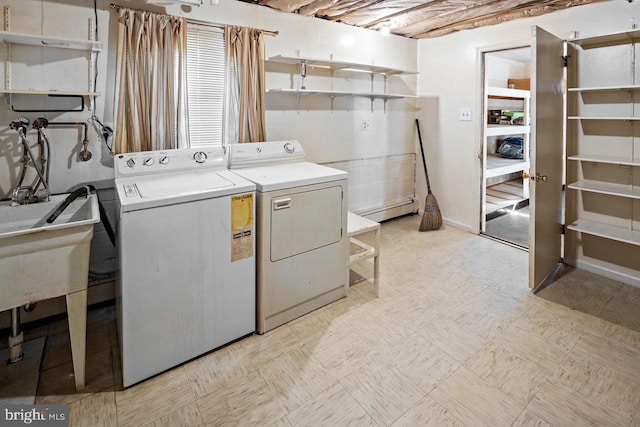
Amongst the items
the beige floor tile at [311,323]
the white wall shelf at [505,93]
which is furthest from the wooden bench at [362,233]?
the white wall shelf at [505,93]

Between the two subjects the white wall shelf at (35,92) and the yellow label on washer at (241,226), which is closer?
the white wall shelf at (35,92)

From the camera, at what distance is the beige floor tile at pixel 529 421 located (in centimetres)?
161

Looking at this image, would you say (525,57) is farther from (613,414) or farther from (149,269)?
(149,269)

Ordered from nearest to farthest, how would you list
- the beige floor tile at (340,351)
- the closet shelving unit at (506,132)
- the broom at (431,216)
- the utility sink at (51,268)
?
the utility sink at (51,268) → the beige floor tile at (340,351) → the broom at (431,216) → the closet shelving unit at (506,132)

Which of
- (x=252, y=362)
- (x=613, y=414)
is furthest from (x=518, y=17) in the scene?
(x=252, y=362)

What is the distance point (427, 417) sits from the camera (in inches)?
65.4

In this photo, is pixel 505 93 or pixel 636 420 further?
pixel 505 93

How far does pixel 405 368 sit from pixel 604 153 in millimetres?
2508

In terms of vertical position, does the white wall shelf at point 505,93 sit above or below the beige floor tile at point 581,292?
above

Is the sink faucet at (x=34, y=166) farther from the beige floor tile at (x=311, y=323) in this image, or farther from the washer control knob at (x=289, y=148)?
the beige floor tile at (x=311, y=323)

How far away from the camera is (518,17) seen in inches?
136

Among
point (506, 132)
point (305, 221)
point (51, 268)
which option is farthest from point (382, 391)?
point (506, 132)

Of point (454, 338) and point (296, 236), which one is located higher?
point (296, 236)

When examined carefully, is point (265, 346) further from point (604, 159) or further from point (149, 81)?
point (604, 159)
